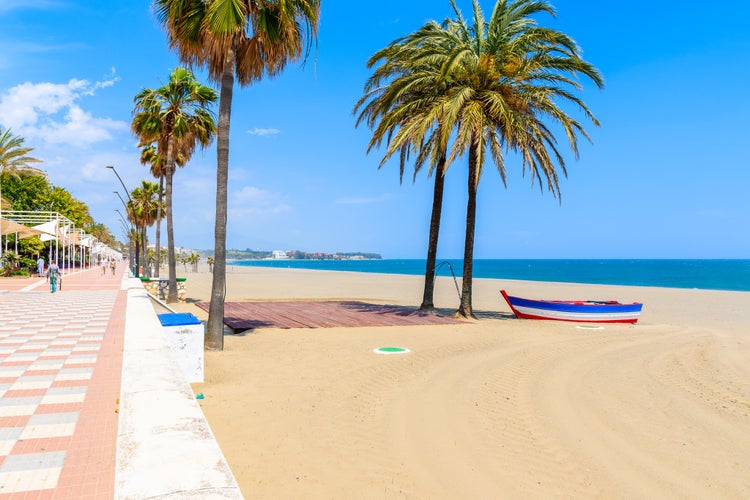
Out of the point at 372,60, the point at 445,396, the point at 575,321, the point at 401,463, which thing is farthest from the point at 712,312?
the point at 401,463

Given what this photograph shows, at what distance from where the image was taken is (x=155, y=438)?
276cm

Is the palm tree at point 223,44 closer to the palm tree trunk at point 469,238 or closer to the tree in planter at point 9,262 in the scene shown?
the palm tree trunk at point 469,238

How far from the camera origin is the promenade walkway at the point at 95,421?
96.7 inches

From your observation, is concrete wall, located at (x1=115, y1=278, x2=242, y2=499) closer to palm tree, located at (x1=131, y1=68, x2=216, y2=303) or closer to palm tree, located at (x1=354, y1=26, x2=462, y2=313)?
palm tree, located at (x1=354, y1=26, x2=462, y2=313)

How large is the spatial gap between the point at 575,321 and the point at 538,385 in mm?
9641

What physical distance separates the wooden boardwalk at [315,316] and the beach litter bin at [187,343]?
5.89 m

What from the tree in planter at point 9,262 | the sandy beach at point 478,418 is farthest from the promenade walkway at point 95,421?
the tree in planter at point 9,262

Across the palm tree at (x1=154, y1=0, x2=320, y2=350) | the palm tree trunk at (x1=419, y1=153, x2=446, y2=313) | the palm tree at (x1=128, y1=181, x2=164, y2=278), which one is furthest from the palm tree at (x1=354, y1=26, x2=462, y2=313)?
the palm tree at (x1=128, y1=181, x2=164, y2=278)

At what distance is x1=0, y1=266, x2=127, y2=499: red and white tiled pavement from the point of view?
3721mm

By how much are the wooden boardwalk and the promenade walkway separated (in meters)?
5.91

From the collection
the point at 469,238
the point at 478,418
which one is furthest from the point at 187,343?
the point at 469,238

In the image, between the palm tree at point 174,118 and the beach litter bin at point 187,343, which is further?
the palm tree at point 174,118

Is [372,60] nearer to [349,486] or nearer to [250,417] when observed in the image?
Result: [250,417]

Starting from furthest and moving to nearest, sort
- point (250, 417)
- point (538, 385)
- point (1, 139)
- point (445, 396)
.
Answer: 1. point (1, 139)
2. point (538, 385)
3. point (445, 396)
4. point (250, 417)
